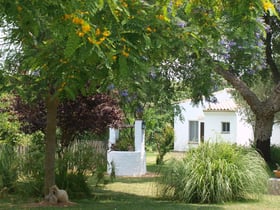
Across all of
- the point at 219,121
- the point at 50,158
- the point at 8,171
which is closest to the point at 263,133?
the point at 8,171

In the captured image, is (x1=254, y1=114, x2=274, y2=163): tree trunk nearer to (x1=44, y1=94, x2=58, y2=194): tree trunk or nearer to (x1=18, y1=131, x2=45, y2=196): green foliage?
(x1=18, y1=131, x2=45, y2=196): green foliage

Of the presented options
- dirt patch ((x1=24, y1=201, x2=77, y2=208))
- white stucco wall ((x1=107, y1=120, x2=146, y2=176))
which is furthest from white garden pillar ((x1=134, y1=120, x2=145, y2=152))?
dirt patch ((x1=24, y1=201, x2=77, y2=208))

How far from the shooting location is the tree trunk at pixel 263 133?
777 inches

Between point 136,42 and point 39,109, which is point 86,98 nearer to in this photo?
point 39,109

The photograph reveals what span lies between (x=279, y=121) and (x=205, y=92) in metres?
18.2

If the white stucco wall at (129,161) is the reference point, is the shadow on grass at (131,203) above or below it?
below

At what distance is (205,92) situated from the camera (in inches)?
606

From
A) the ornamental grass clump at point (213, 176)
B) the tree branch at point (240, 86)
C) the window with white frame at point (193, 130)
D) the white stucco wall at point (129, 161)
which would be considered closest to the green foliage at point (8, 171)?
the ornamental grass clump at point (213, 176)

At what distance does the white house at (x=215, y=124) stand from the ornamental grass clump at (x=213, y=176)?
986 inches

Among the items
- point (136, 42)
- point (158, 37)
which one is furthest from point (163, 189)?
point (136, 42)

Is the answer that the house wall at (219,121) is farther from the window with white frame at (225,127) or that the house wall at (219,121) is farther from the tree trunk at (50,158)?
the tree trunk at (50,158)

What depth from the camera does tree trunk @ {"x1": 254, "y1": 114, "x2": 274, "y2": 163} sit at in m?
19.7

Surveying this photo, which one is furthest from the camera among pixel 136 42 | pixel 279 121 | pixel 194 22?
pixel 279 121

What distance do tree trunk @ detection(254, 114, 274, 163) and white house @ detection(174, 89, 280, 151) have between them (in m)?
16.8
